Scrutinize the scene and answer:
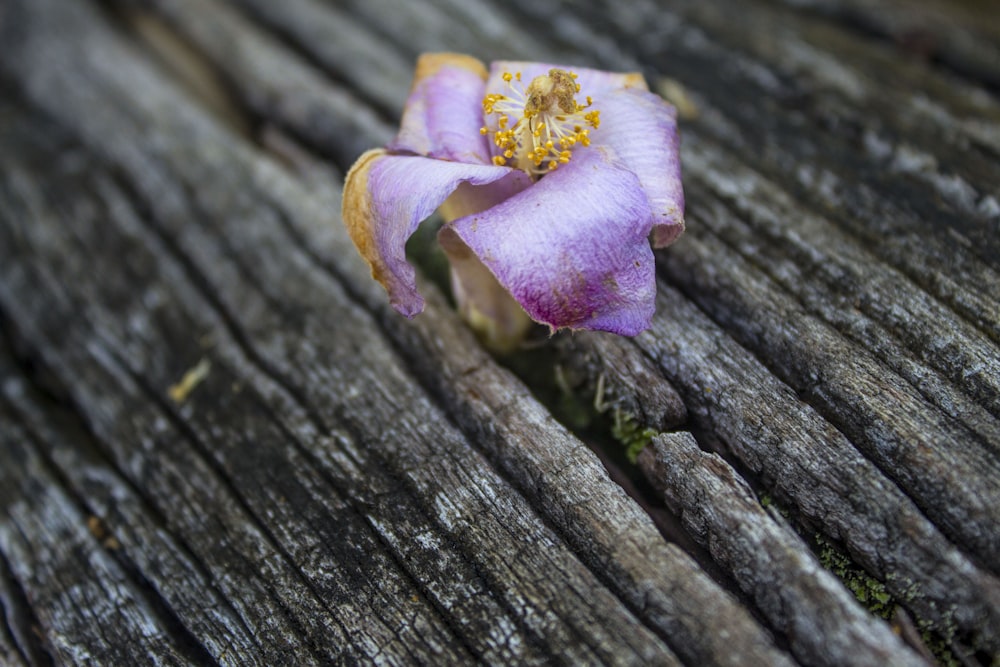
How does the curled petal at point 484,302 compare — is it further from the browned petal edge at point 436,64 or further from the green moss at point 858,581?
the green moss at point 858,581

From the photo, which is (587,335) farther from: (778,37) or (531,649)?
(778,37)

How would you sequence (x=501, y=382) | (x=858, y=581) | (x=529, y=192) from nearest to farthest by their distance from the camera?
(x=858, y=581), (x=529, y=192), (x=501, y=382)

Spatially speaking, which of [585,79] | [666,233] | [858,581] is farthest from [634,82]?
[858,581]

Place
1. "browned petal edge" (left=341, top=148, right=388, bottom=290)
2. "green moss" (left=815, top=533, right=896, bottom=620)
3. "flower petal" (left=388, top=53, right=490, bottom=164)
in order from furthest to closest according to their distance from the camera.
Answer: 1. "flower petal" (left=388, top=53, right=490, bottom=164)
2. "browned petal edge" (left=341, top=148, right=388, bottom=290)
3. "green moss" (left=815, top=533, right=896, bottom=620)

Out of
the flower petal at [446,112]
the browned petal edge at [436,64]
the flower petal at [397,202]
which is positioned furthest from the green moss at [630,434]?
the browned petal edge at [436,64]

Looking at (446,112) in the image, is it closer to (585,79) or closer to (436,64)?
(436,64)

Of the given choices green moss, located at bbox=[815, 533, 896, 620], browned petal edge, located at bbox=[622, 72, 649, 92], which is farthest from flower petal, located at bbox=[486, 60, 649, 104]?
green moss, located at bbox=[815, 533, 896, 620]

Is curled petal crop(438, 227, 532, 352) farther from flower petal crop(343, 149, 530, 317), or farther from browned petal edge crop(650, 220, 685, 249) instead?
browned petal edge crop(650, 220, 685, 249)
